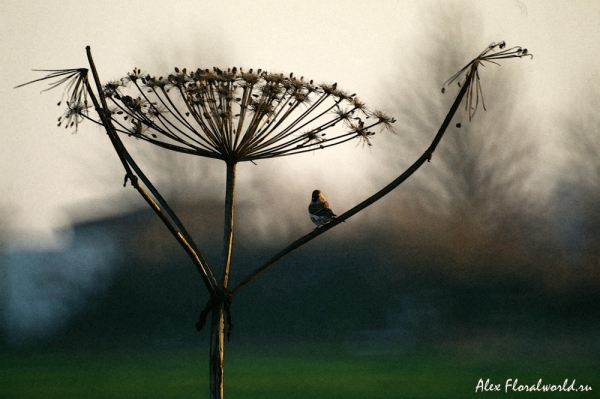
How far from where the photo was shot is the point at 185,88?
4055 millimetres

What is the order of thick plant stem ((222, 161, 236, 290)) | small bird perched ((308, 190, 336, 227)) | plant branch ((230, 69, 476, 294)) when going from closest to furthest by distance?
plant branch ((230, 69, 476, 294)), thick plant stem ((222, 161, 236, 290)), small bird perched ((308, 190, 336, 227))

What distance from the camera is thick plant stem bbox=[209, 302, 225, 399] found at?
12.8ft

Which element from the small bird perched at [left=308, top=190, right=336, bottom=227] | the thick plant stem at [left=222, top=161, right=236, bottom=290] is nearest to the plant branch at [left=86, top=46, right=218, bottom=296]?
the thick plant stem at [left=222, top=161, right=236, bottom=290]

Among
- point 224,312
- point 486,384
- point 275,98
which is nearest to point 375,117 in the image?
point 275,98

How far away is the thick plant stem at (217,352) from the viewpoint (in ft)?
12.8

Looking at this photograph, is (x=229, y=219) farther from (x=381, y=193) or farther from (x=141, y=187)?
(x=381, y=193)

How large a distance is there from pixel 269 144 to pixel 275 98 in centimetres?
29

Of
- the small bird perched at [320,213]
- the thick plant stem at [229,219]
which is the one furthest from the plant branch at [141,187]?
the small bird perched at [320,213]

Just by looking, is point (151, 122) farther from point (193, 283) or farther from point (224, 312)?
point (193, 283)

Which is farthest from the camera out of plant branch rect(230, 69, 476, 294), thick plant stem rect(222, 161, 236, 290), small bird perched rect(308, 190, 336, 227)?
small bird perched rect(308, 190, 336, 227)

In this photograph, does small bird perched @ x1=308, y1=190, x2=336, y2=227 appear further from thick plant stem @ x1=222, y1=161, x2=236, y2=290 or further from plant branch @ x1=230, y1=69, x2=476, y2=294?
thick plant stem @ x1=222, y1=161, x2=236, y2=290

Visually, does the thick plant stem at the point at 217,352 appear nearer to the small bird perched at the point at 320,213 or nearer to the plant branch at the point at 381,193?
the plant branch at the point at 381,193

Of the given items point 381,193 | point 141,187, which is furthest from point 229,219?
point 381,193

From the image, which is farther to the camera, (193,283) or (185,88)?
(193,283)
